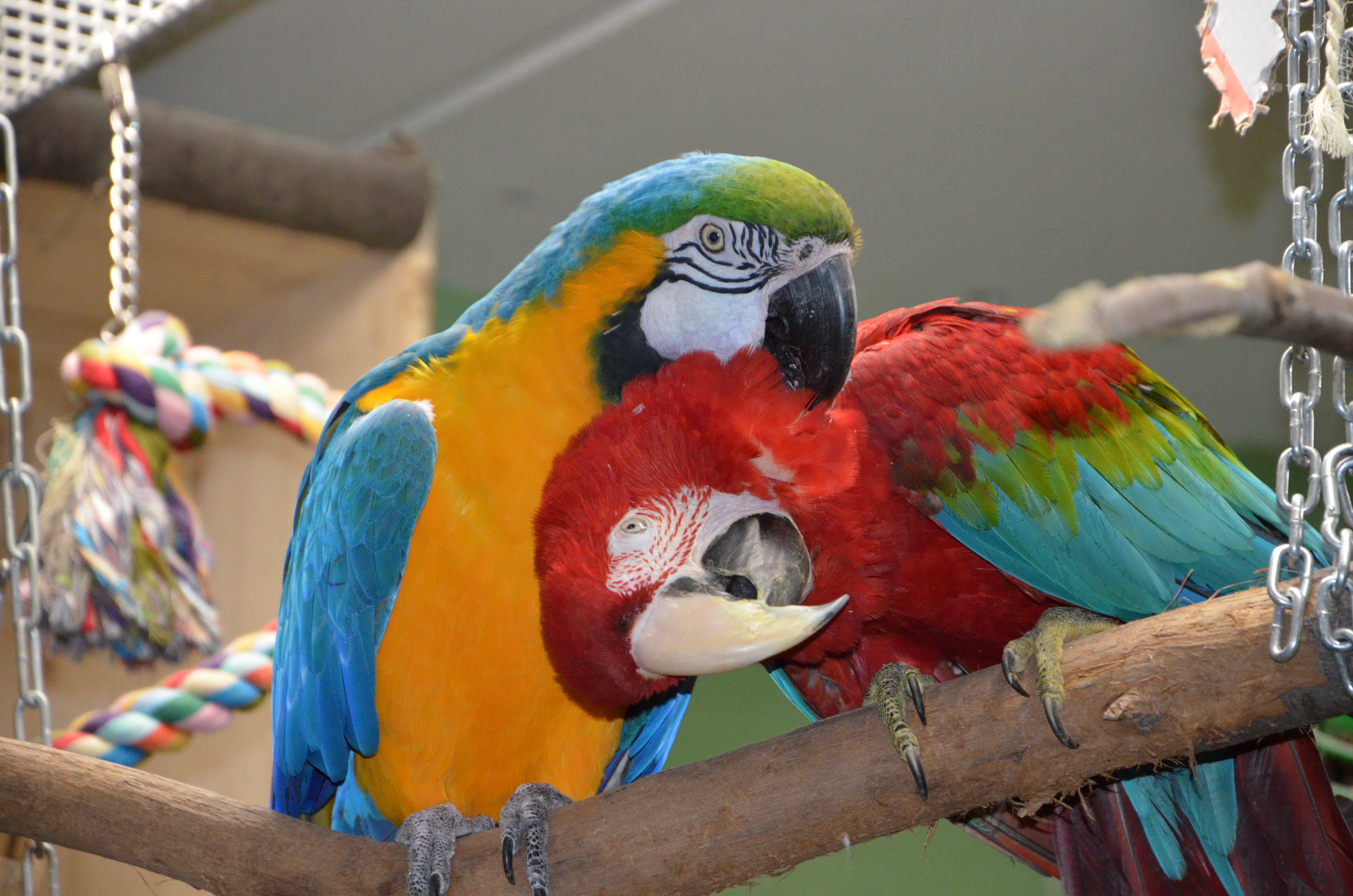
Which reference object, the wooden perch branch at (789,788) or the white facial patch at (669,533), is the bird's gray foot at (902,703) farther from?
the white facial patch at (669,533)

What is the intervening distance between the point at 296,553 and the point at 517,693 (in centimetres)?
39

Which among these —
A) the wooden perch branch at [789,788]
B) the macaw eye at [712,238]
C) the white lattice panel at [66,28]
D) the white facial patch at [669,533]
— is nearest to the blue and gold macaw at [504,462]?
the macaw eye at [712,238]

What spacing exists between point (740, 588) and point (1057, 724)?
1.09ft

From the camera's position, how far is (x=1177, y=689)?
108cm

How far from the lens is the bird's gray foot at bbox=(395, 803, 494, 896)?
52.3 inches

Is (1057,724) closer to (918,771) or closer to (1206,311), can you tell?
(918,771)

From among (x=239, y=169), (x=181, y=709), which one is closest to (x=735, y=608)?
(x=181, y=709)

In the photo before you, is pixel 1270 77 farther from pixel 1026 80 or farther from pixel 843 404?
pixel 1026 80

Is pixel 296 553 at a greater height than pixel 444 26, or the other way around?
pixel 444 26

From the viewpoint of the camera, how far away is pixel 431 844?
1.35 meters

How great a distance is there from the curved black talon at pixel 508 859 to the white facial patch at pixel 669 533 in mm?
355

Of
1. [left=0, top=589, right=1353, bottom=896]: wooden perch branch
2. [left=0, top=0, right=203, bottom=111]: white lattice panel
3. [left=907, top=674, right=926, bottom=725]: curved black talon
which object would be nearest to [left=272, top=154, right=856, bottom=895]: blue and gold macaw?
[left=0, top=589, right=1353, bottom=896]: wooden perch branch

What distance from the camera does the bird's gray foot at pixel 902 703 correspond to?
118 centimetres

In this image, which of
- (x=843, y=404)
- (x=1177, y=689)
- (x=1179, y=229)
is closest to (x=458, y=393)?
(x=843, y=404)
